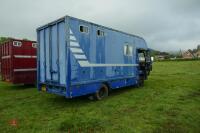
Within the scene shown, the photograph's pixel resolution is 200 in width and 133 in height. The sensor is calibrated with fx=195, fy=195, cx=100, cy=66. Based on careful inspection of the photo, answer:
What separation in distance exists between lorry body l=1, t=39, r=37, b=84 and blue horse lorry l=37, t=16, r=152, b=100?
3.99 meters

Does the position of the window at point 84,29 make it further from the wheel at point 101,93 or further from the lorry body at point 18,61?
the lorry body at point 18,61

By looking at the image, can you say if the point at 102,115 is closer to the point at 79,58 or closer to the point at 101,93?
the point at 79,58

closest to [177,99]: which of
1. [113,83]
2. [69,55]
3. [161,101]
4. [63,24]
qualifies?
[161,101]

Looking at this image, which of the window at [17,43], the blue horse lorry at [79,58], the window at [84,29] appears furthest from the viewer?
the window at [17,43]

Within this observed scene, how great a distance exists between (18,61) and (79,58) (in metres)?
6.38

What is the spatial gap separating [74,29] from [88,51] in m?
1.21

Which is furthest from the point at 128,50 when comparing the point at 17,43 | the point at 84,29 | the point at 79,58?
the point at 17,43

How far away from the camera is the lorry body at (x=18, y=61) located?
12.2 m

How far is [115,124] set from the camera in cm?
606

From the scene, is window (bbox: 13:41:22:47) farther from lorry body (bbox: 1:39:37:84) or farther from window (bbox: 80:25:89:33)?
window (bbox: 80:25:89:33)

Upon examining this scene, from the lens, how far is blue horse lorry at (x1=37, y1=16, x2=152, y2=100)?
294 inches

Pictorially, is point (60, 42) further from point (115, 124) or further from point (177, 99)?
point (177, 99)

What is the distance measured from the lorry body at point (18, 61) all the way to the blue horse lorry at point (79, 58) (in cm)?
399

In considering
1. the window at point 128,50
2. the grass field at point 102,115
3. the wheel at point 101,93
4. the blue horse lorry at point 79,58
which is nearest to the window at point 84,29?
the blue horse lorry at point 79,58
